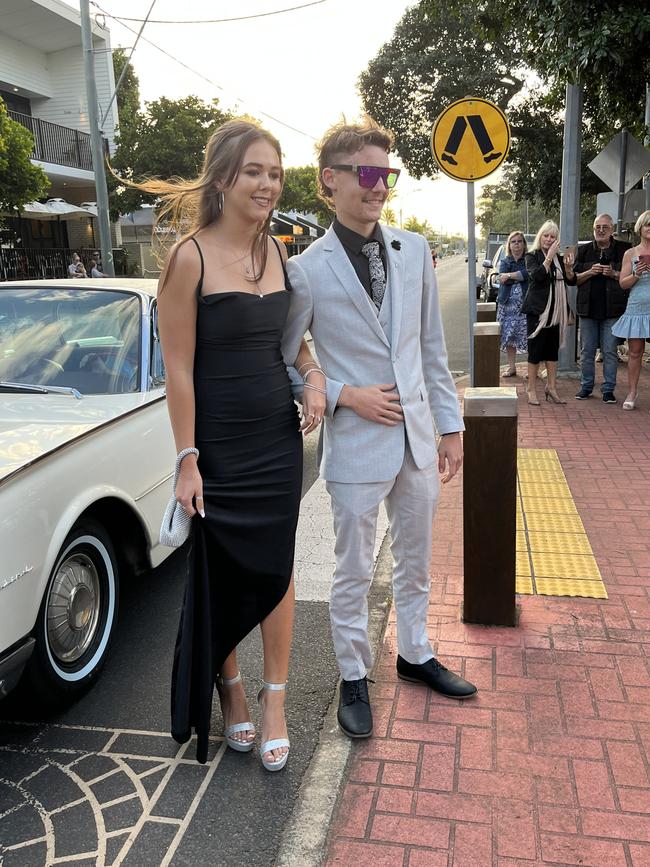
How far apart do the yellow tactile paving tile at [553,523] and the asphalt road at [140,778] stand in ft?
6.16

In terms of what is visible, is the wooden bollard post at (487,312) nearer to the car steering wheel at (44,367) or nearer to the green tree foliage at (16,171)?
the car steering wheel at (44,367)

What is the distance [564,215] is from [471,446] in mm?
7294

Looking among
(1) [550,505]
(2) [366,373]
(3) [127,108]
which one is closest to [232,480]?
(2) [366,373]

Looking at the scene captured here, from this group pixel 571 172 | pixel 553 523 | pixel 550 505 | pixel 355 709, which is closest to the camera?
pixel 355 709

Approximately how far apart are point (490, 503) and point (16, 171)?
16795 millimetres

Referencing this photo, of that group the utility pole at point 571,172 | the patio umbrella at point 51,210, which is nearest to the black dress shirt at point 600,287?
the utility pole at point 571,172

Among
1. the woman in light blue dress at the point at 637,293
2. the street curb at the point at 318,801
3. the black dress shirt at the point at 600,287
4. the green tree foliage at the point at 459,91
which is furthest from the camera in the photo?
the green tree foliage at the point at 459,91

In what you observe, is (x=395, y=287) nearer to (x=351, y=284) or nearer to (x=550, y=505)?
(x=351, y=284)

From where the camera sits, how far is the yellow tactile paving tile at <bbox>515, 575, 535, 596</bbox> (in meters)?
3.86

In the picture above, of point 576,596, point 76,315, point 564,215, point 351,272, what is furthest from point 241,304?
point 564,215

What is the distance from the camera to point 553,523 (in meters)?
4.79

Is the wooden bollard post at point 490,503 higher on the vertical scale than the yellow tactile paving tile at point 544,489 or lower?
higher

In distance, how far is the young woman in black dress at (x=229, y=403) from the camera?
235 cm

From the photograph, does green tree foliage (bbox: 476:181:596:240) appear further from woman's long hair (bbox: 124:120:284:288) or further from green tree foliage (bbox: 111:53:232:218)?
woman's long hair (bbox: 124:120:284:288)
